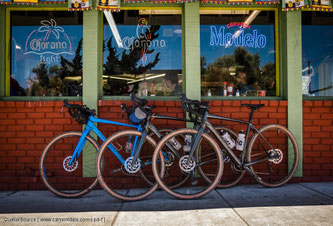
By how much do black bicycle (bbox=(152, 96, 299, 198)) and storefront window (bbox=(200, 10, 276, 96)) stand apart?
82cm

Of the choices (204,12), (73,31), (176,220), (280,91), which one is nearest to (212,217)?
(176,220)

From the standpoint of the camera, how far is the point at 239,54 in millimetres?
5176

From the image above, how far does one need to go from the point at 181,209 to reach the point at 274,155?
1.77 meters

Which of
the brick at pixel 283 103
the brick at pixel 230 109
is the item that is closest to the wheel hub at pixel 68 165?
the brick at pixel 230 109

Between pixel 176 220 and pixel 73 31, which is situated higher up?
A: pixel 73 31

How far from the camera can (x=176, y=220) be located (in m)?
3.15

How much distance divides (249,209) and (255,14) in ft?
10.9

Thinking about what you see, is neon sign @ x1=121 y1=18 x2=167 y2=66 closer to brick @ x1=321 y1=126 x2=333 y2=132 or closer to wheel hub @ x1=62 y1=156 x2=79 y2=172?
wheel hub @ x1=62 y1=156 x2=79 y2=172

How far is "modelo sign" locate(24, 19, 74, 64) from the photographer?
4973 millimetres

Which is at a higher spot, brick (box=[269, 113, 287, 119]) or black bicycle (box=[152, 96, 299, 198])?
brick (box=[269, 113, 287, 119])

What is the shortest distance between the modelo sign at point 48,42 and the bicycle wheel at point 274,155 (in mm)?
3458

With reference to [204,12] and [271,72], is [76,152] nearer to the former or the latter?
[204,12]

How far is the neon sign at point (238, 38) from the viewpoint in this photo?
5.13 m

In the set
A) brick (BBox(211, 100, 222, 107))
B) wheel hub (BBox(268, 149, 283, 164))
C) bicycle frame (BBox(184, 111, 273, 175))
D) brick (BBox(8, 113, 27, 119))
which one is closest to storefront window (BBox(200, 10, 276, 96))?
brick (BBox(211, 100, 222, 107))
